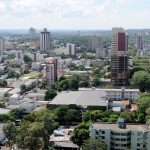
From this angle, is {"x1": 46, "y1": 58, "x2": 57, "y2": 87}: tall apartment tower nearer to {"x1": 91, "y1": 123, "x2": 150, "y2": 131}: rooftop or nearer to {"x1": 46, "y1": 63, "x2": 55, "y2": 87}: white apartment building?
{"x1": 46, "y1": 63, "x2": 55, "y2": 87}: white apartment building

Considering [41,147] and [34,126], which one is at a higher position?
[34,126]

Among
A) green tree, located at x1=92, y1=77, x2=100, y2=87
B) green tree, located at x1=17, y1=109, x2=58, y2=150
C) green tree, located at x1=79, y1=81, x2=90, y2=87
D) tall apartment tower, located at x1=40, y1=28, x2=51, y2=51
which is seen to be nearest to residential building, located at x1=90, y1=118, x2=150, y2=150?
green tree, located at x1=17, y1=109, x2=58, y2=150

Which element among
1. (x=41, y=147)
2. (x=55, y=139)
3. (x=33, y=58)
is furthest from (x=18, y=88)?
(x=33, y=58)

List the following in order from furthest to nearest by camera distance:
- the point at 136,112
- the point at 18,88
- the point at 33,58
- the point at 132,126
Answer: the point at 33,58 < the point at 18,88 < the point at 136,112 < the point at 132,126

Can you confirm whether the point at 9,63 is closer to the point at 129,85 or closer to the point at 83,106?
the point at 129,85

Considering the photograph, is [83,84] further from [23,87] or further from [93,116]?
[93,116]

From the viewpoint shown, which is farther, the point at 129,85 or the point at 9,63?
the point at 9,63

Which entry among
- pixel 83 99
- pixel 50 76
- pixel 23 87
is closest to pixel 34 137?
pixel 83 99
